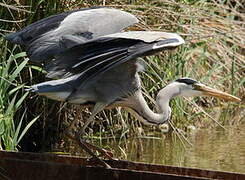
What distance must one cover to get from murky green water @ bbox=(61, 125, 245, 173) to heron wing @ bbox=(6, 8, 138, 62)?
137 cm

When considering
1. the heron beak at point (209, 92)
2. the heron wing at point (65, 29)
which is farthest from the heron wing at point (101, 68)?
the heron beak at point (209, 92)

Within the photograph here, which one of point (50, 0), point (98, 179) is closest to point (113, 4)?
point (50, 0)

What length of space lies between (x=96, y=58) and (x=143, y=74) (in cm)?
179

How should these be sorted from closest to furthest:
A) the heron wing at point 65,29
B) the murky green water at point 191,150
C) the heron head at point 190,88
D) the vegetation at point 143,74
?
the heron wing at point 65,29 < the heron head at point 190,88 < the vegetation at point 143,74 < the murky green water at point 191,150

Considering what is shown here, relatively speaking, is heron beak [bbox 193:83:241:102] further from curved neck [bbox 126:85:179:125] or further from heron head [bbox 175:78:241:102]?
curved neck [bbox 126:85:179:125]

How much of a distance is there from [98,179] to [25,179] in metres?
0.47

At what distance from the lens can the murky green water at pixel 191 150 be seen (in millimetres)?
5926

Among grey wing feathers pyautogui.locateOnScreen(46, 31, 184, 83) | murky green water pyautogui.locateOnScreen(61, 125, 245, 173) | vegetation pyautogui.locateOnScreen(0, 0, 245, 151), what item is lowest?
murky green water pyautogui.locateOnScreen(61, 125, 245, 173)

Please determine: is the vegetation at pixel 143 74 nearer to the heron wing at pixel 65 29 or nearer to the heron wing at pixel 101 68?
the heron wing at pixel 65 29

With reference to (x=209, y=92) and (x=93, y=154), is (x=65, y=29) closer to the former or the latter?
(x=93, y=154)

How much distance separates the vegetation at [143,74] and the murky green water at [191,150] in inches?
6.0

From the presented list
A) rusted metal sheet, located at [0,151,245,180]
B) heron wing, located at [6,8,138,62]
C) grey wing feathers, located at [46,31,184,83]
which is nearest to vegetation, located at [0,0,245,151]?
heron wing, located at [6,8,138,62]

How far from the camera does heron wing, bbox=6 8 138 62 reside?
4969 mm

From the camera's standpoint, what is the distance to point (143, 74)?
6461 mm
